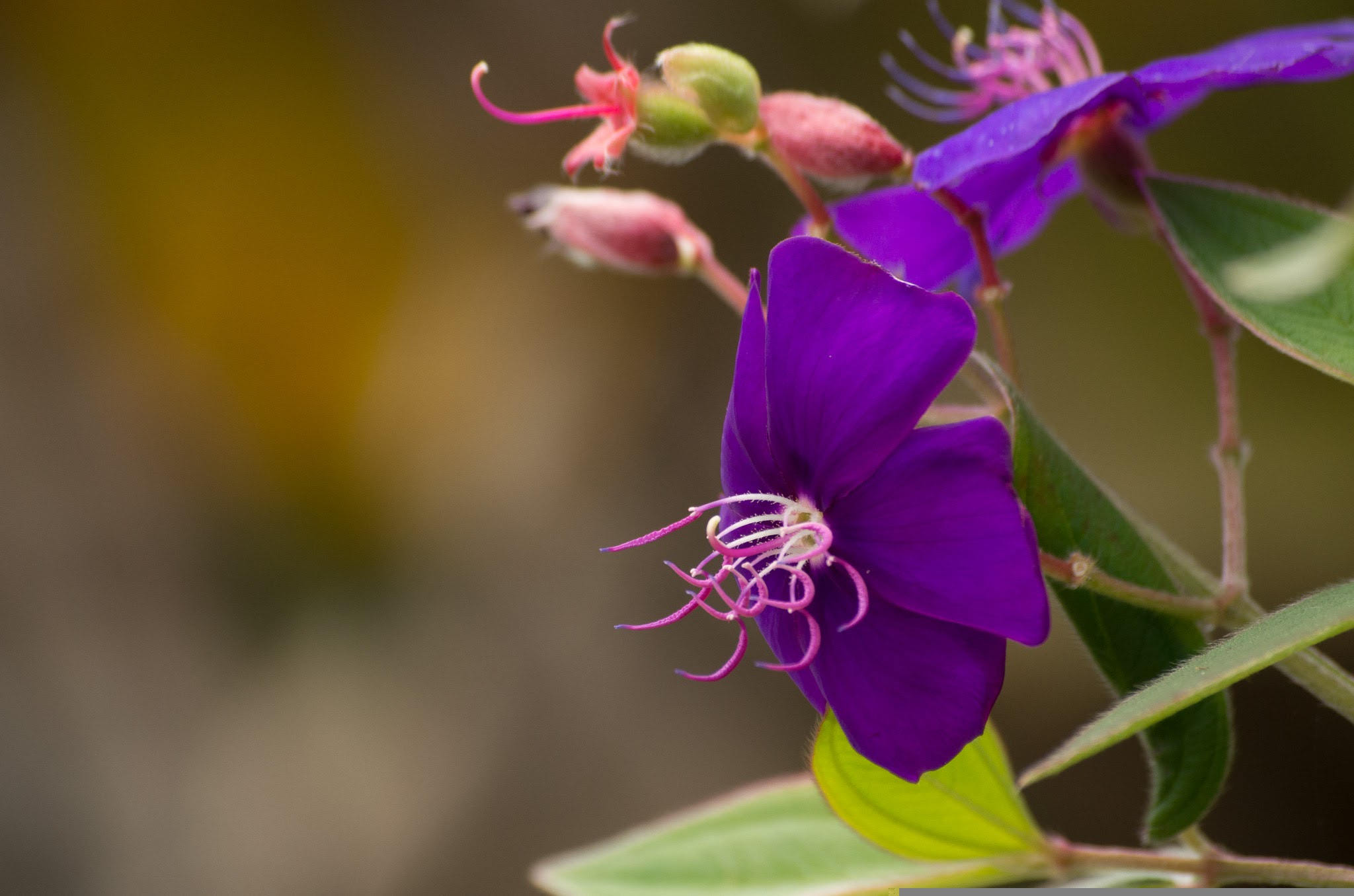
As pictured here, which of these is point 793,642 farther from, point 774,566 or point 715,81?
point 715,81

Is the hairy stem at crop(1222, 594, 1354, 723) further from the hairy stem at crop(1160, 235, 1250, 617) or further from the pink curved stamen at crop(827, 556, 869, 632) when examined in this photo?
the pink curved stamen at crop(827, 556, 869, 632)

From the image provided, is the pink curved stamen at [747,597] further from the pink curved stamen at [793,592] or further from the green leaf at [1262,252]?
the green leaf at [1262,252]

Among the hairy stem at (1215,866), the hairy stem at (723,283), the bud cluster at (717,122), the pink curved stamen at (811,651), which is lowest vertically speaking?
the hairy stem at (1215,866)

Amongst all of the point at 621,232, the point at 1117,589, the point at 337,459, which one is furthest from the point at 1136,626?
the point at 337,459

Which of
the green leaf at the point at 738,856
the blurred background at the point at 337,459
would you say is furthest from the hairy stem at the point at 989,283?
the blurred background at the point at 337,459

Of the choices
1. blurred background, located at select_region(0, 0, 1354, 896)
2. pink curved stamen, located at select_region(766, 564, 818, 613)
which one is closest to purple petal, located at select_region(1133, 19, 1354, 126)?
pink curved stamen, located at select_region(766, 564, 818, 613)
